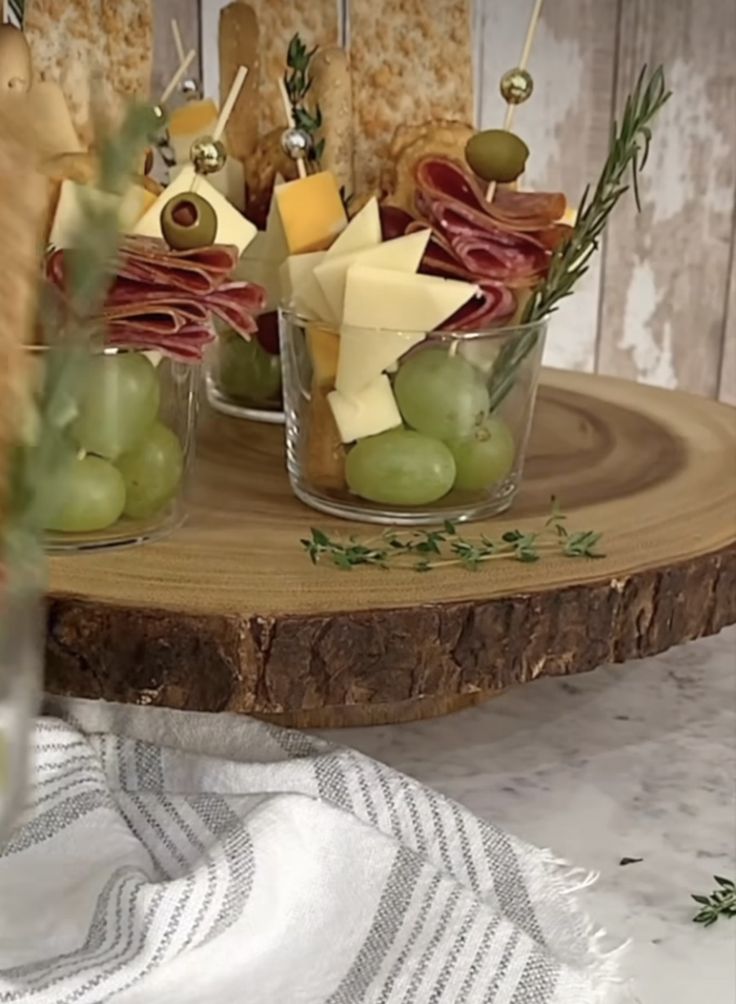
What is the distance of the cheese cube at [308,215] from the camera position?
2.86 ft

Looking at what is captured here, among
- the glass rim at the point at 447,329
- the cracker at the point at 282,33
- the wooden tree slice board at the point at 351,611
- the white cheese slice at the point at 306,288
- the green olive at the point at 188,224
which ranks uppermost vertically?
the cracker at the point at 282,33

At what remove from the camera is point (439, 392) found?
0.80 metres

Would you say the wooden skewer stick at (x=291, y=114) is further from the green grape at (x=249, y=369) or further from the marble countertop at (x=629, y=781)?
the marble countertop at (x=629, y=781)

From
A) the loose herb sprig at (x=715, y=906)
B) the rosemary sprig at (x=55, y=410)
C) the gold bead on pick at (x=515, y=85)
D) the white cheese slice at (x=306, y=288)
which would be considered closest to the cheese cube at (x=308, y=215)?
the white cheese slice at (x=306, y=288)

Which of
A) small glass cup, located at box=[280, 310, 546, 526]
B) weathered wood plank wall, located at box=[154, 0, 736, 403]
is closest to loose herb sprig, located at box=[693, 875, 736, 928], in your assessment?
small glass cup, located at box=[280, 310, 546, 526]

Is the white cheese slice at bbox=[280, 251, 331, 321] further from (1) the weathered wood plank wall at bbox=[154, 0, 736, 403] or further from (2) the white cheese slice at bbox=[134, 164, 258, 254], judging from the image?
(1) the weathered wood plank wall at bbox=[154, 0, 736, 403]

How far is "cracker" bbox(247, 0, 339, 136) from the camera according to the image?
1021 millimetres

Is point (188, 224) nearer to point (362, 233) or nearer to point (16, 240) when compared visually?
point (362, 233)

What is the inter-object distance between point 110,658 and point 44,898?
110 millimetres

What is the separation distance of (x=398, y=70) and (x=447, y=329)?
0.74 ft

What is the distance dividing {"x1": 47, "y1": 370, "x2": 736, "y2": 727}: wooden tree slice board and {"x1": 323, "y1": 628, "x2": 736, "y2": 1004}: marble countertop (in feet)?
0.18

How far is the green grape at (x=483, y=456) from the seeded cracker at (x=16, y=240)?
1.71 feet

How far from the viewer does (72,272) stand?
1.12 feet

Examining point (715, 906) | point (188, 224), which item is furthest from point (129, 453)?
point (715, 906)
